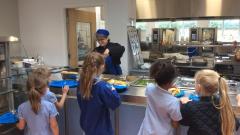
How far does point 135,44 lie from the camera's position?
12.8 feet

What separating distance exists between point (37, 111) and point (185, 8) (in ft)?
9.08

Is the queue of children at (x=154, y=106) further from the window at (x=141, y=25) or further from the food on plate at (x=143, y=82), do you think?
the window at (x=141, y=25)

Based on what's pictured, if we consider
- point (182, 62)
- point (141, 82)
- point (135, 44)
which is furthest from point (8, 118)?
point (182, 62)

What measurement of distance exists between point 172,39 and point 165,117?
2509 mm

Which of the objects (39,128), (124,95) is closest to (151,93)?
(124,95)

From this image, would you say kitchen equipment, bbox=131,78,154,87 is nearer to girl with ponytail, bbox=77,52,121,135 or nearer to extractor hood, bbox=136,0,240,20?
girl with ponytail, bbox=77,52,121,135

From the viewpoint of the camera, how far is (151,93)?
5.07 feet

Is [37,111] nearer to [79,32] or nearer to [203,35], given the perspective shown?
[203,35]

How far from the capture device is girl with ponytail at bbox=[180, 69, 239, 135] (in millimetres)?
1397

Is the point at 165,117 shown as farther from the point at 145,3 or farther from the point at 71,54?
the point at 71,54

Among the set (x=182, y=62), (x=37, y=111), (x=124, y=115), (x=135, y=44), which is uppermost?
(x=135, y=44)

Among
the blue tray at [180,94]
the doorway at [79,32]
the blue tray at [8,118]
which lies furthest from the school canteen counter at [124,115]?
the doorway at [79,32]

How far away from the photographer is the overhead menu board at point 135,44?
379cm

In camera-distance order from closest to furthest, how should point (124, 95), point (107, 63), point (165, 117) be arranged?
point (165, 117) → point (124, 95) → point (107, 63)
